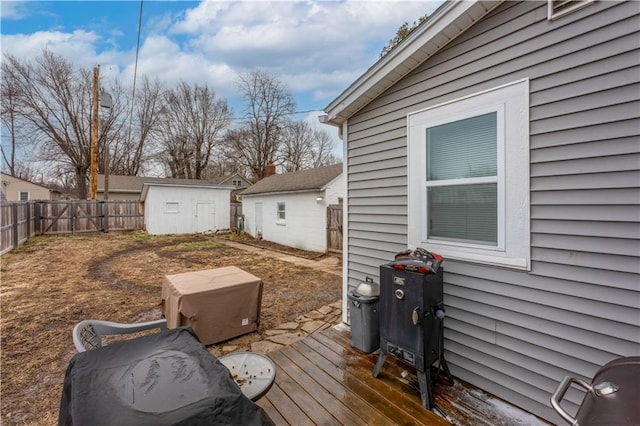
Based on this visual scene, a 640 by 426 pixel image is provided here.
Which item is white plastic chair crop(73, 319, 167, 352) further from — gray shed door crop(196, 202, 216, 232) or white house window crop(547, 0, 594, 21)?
gray shed door crop(196, 202, 216, 232)

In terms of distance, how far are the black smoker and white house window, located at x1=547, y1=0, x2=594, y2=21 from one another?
2.03 metres

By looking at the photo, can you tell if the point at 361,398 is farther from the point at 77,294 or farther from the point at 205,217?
the point at 205,217

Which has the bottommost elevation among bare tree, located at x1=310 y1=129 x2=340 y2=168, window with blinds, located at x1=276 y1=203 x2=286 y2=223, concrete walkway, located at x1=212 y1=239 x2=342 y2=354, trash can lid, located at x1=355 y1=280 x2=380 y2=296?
concrete walkway, located at x1=212 y1=239 x2=342 y2=354

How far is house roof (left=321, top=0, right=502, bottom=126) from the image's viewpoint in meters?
2.51

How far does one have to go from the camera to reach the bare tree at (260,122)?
78.7 feet

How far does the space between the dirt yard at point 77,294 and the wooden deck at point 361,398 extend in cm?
126

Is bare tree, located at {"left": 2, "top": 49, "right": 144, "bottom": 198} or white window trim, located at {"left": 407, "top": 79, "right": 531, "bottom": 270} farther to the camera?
bare tree, located at {"left": 2, "top": 49, "right": 144, "bottom": 198}

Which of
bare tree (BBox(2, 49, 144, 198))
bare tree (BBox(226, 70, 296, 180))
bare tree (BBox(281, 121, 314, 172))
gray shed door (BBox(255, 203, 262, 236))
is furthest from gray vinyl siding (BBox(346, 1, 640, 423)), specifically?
bare tree (BBox(2, 49, 144, 198))

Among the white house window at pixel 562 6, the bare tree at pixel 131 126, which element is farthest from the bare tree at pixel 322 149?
the white house window at pixel 562 6

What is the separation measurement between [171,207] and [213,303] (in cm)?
1312

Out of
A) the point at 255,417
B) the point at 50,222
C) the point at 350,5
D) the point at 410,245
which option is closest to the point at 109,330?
the point at 255,417

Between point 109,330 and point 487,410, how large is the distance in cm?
312

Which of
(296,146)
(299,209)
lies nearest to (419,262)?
(299,209)

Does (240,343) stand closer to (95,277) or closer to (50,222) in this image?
(95,277)
